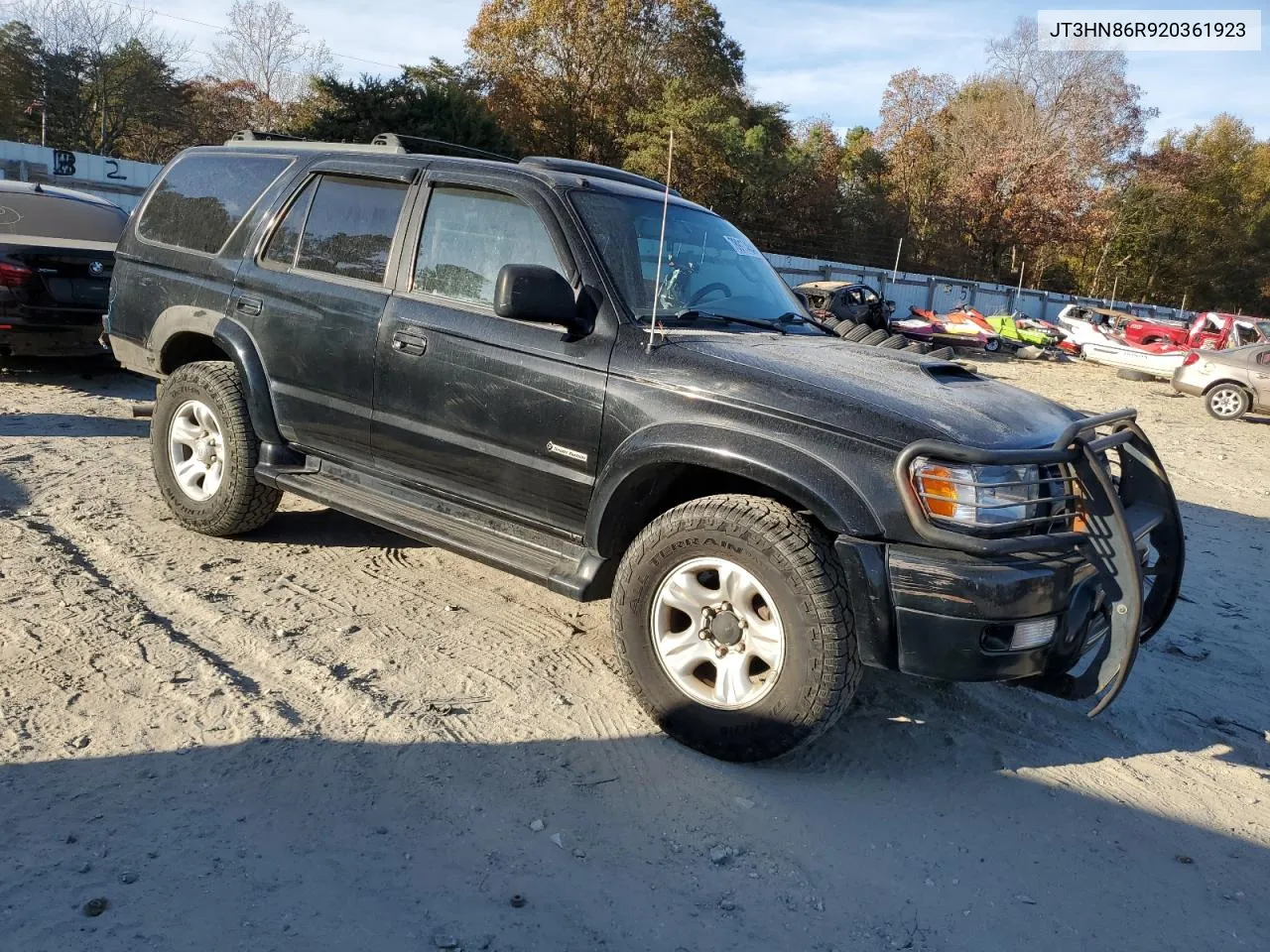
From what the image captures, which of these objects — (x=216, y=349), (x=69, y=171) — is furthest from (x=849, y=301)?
(x=216, y=349)

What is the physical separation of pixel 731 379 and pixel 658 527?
57cm

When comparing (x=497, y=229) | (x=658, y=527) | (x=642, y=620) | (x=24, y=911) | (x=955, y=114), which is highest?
(x=955, y=114)

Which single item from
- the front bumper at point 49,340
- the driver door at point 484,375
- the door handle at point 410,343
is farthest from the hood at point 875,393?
the front bumper at point 49,340

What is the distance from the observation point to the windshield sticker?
453 centimetres

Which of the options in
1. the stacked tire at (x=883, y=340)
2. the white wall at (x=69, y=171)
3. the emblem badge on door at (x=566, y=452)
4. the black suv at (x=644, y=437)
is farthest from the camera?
the white wall at (x=69, y=171)

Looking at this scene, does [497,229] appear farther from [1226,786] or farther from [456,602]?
[1226,786]

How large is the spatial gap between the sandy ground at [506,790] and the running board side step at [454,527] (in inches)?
17.4

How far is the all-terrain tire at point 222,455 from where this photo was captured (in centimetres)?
466

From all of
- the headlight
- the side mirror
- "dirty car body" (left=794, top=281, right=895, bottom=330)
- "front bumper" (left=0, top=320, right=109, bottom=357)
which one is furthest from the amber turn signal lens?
"dirty car body" (left=794, top=281, right=895, bottom=330)

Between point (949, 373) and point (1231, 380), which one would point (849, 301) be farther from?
point (949, 373)

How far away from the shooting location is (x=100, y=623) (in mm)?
3877

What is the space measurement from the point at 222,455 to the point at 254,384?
1.62ft

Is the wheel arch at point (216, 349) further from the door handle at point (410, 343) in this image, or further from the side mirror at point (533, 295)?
the side mirror at point (533, 295)

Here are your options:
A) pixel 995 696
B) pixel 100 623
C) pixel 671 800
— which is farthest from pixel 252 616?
pixel 995 696
